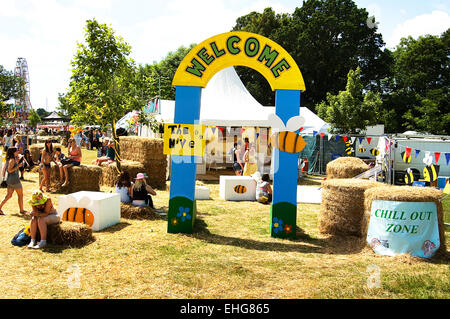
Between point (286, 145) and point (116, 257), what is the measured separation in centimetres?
348

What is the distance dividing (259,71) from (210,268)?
3.73 m

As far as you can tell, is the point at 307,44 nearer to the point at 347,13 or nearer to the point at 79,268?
the point at 347,13

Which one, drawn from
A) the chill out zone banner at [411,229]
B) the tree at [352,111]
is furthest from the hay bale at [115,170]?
the tree at [352,111]

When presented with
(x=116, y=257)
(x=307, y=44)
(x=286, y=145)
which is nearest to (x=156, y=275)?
(x=116, y=257)

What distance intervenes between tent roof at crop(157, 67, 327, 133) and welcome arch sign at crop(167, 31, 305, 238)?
7852mm

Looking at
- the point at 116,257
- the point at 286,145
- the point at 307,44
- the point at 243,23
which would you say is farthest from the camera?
the point at 243,23

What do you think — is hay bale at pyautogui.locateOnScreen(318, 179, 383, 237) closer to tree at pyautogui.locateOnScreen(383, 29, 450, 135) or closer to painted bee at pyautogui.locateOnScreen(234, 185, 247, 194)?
painted bee at pyautogui.locateOnScreen(234, 185, 247, 194)

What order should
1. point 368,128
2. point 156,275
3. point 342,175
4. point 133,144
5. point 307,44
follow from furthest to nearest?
point 307,44 < point 368,128 < point 133,144 < point 342,175 < point 156,275

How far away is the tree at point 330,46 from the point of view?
3575cm

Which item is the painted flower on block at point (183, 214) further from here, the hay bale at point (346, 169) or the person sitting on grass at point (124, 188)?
the hay bale at point (346, 169)

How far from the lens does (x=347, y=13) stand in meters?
36.3

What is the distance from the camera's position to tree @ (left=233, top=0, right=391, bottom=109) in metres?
35.8

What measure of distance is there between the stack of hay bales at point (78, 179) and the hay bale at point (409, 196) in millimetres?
7770

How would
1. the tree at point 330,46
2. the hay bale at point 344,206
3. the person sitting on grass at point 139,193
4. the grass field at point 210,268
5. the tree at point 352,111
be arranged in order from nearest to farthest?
the grass field at point 210,268 → the hay bale at point 344,206 → the person sitting on grass at point 139,193 → the tree at point 352,111 → the tree at point 330,46
